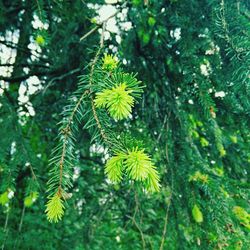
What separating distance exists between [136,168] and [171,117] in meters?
1.24

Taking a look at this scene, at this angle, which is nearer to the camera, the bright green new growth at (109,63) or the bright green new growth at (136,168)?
the bright green new growth at (136,168)

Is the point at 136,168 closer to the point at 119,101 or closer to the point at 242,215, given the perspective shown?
the point at 119,101

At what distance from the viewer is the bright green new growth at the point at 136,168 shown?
84cm

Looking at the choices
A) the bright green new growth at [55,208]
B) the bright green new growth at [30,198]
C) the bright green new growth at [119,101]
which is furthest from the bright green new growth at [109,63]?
the bright green new growth at [30,198]

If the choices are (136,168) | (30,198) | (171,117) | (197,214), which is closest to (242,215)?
(197,214)

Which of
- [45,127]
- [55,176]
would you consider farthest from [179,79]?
[45,127]

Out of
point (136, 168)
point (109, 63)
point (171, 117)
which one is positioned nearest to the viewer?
point (136, 168)

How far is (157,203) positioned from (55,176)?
2.21 meters

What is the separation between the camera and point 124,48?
220cm

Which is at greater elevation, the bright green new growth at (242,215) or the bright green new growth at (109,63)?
the bright green new growth at (109,63)

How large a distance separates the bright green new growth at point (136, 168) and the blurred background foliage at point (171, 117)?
0.52 ft

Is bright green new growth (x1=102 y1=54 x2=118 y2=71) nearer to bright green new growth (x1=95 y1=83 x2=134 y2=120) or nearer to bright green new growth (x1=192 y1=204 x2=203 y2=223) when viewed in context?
bright green new growth (x1=95 y1=83 x2=134 y2=120)

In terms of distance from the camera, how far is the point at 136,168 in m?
0.84

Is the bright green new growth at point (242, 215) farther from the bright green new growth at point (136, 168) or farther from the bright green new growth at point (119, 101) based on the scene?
the bright green new growth at point (119, 101)
